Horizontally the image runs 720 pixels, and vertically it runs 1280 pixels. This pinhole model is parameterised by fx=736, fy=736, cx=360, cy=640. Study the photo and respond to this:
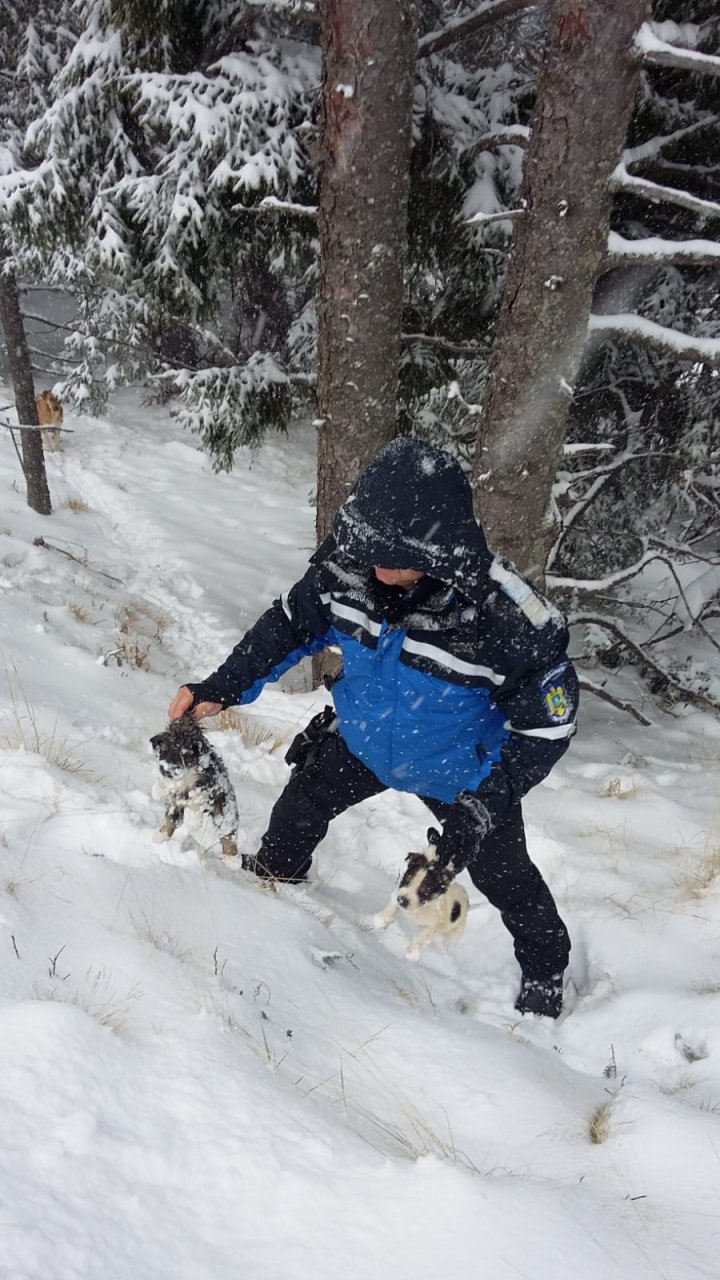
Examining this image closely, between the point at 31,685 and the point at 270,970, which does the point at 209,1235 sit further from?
the point at 31,685

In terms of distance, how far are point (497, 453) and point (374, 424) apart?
982 millimetres

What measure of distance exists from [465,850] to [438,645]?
0.70 meters

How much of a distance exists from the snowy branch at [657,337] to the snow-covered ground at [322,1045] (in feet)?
9.10

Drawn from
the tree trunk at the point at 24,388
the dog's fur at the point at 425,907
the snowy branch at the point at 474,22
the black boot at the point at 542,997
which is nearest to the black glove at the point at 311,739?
the dog's fur at the point at 425,907

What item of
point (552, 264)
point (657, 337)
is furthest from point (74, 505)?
point (657, 337)

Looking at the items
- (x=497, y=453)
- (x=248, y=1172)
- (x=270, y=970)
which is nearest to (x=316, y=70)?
(x=497, y=453)

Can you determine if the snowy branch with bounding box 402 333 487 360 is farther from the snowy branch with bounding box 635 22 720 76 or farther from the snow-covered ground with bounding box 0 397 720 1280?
the snow-covered ground with bounding box 0 397 720 1280

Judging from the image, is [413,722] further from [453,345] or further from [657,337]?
[453,345]

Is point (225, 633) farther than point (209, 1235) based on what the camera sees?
Yes

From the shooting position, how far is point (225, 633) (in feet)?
26.8

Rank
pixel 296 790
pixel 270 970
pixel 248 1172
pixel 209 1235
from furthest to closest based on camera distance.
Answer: pixel 296 790 < pixel 270 970 < pixel 248 1172 < pixel 209 1235

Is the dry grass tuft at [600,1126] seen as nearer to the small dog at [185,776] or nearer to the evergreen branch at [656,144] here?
the small dog at [185,776]

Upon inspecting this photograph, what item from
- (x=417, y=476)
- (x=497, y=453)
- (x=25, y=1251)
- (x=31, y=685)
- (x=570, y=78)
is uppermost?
(x=570, y=78)

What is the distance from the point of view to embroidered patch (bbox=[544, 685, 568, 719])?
237 centimetres
